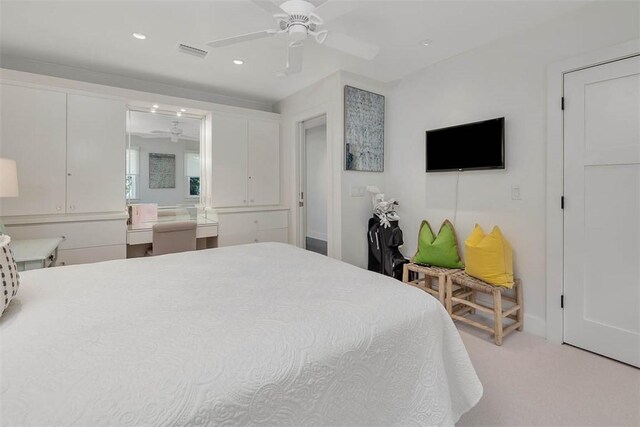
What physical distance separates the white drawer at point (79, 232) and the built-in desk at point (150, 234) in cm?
10

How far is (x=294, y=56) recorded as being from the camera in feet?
6.86

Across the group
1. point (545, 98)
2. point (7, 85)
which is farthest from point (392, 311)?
point (7, 85)

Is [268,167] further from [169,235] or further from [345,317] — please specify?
[345,317]

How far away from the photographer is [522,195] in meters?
2.41

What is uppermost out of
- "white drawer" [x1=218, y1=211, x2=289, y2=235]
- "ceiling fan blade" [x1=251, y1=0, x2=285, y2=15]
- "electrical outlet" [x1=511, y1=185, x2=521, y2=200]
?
"ceiling fan blade" [x1=251, y1=0, x2=285, y2=15]

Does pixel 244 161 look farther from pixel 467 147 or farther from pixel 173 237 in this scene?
pixel 467 147

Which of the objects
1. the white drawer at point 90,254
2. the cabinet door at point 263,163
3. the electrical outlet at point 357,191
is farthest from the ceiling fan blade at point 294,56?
the white drawer at point 90,254

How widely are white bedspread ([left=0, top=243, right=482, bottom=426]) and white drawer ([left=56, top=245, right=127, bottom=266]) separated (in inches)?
63.0

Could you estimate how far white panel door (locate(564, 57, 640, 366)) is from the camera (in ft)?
6.29

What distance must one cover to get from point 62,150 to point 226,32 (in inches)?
77.3

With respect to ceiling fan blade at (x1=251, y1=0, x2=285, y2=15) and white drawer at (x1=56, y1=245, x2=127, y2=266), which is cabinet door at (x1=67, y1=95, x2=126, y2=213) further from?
ceiling fan blade at (x1=251, y1=0, x2=285, y2=15)

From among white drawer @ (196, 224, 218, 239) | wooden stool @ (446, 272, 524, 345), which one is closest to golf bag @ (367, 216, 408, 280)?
wooden stool @ (446, 272, 524, 345)

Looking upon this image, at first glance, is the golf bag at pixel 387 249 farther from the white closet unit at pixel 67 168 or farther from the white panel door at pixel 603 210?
the white closet unit at pixel 67 168

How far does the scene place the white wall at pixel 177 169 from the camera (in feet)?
11.4
